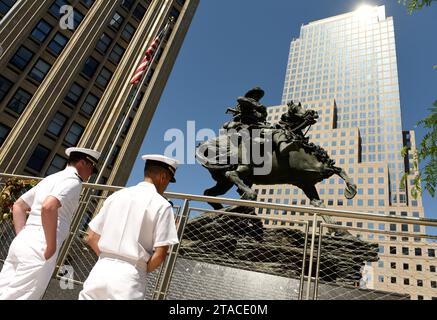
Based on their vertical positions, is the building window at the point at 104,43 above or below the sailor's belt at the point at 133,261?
above

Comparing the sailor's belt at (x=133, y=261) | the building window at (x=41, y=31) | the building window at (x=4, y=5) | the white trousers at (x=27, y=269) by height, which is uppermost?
the building window at (x=41, y=31)

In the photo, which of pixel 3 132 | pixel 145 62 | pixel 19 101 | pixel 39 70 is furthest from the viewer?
pixel 39 70

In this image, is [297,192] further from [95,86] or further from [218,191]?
[218,191]

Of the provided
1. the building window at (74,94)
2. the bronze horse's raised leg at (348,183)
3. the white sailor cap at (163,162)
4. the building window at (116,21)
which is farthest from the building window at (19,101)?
the white sailor cap at (163,162)

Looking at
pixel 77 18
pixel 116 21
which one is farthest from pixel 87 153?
pixel 116 21

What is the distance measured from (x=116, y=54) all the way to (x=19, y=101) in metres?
15.1

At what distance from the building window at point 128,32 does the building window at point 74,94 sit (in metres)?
10.8

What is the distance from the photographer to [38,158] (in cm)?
3306

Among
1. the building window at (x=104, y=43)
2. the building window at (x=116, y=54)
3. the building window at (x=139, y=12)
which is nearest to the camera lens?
the building window at (x=104, y=43)

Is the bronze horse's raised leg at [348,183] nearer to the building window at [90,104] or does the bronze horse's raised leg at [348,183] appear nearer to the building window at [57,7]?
the building window at [90,104]

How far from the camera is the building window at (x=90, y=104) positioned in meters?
38.7

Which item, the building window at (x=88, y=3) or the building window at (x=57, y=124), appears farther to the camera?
the building window at (x=88, y=3)

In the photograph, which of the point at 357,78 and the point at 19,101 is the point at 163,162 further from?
the point at 357,78

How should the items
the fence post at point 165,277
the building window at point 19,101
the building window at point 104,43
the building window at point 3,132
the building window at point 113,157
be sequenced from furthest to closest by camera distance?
the building window at point 104,43 → the building window at point 113,157 → the building window at point 19,101 → the building window at point 3,132 → the fence post at point 165,277
